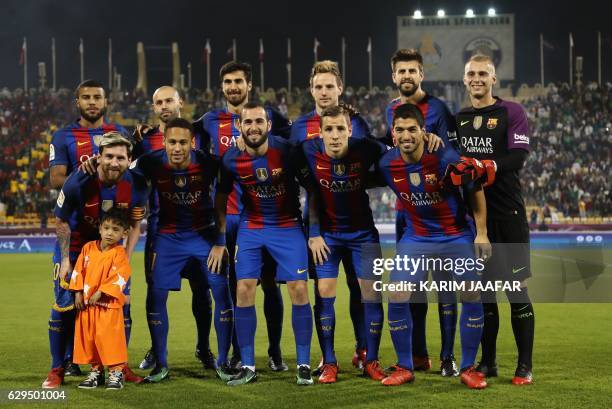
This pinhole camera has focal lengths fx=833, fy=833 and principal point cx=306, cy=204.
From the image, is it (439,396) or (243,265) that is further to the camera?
(243,265)

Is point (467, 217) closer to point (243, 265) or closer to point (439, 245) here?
point (439, 245)

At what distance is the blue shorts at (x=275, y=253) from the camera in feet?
20.0

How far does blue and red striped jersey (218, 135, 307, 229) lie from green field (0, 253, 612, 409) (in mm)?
1230

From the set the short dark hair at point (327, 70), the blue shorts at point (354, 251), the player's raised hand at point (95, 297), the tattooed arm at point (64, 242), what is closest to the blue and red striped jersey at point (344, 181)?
the blue shorts at point (354, 251)

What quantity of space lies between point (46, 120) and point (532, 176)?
19.2 metres

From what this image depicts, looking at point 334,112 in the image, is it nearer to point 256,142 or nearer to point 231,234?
point 256,142

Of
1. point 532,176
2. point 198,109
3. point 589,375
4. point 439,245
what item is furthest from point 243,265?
point 198,109

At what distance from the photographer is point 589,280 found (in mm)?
13719

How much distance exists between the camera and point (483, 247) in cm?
593

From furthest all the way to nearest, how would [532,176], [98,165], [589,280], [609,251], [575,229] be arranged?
1. [532,176]
2. [575,229]
3. [609,251]
4. [589,280]
5. [98,165]

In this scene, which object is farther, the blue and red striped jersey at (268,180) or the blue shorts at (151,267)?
the blue shorts at (151,267)

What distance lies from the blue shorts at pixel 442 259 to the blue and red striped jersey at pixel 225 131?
1.59 m

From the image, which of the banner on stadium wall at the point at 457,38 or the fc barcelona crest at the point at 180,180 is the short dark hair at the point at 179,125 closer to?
the fc barcelona crest at the point at 180,180

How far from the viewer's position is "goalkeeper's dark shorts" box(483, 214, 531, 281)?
6.10 metres
